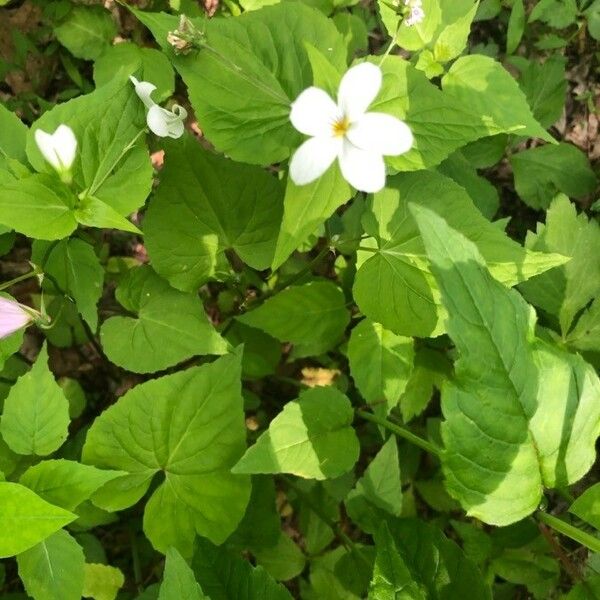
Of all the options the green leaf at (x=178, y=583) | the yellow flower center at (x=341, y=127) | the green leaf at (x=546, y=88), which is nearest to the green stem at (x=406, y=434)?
the green leaf at (x=178, y=583)

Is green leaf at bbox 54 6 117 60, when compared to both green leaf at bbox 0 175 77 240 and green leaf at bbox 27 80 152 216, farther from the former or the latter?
green leaf at bbox 0 175 77 240

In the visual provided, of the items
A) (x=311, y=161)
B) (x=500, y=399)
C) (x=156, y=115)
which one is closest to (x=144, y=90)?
(x=156, y=115)

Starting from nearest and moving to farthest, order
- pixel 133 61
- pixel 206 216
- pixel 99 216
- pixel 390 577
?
pixel 390 577, pixel 99 216, pixel 206 216, pixel 133 61

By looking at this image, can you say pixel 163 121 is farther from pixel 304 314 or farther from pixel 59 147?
pixel 304 314

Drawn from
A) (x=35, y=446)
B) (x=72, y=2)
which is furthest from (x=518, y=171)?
(x=35, y=446)

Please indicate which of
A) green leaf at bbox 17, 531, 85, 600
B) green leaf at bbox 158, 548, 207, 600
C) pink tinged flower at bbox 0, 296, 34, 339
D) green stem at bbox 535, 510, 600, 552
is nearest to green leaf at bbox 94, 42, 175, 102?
pink tinged flower at bbox 0, 296, 34, 339

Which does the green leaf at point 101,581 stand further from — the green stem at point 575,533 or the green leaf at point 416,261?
the green stem at point 575,533
